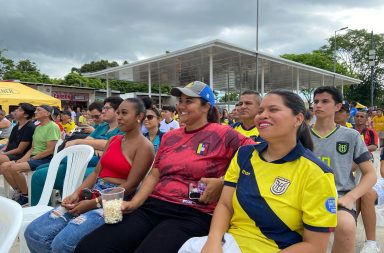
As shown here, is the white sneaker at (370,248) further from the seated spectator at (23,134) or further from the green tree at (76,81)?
the green tree at (76,81)

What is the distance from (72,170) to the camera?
3.63 meters

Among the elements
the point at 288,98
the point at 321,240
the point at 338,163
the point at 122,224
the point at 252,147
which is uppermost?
the point at 288,98

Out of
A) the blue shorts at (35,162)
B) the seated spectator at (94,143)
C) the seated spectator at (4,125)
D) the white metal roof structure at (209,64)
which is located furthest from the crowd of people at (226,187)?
the white metal roof structure at (209,64)

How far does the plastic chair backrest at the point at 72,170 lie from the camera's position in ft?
11.4

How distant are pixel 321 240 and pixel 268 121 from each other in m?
0.68

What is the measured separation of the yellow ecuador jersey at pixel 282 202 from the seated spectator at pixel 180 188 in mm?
386

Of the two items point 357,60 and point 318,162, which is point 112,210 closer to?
point 318,162

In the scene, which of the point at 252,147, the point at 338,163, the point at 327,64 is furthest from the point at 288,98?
the point at 327,64

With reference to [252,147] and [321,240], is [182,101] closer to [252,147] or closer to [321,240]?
[252,147]

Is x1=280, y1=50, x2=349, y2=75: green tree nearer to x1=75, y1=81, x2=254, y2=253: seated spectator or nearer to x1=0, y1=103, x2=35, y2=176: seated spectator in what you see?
x1=0, y1=103, x2=35, y2=176: seated spectator

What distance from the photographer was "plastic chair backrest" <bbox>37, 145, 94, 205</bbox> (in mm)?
3484

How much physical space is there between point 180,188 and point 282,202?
2.81ft

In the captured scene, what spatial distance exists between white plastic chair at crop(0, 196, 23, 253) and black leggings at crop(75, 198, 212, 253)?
0.80 m

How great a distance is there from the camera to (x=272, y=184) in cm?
175
